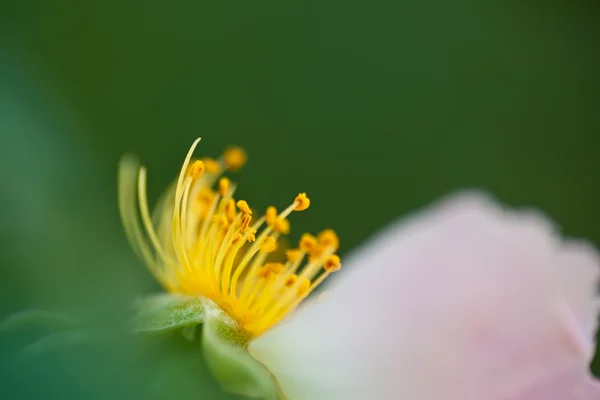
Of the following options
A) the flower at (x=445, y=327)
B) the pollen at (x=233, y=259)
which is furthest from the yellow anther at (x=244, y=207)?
the flower at (x=445, y=327)

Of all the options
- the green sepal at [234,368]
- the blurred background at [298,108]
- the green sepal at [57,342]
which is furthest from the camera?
the blurred background at [298,108]

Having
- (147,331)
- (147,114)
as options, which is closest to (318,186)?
(147,114)

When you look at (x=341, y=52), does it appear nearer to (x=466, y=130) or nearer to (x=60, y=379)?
(x=466, y=130)

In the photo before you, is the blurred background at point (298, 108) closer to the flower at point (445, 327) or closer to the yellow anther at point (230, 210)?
the yellow anther at point (230, 210)

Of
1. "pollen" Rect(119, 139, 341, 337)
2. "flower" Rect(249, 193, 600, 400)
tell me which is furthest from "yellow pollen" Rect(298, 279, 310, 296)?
"flower" Rect(249, 193, 600, 400)

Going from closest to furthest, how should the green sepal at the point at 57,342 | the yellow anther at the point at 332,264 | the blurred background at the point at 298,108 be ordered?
the green sepal at the point at 57,342
the yellow anther at the point at 332,264
the blurred background at the point at 298,108

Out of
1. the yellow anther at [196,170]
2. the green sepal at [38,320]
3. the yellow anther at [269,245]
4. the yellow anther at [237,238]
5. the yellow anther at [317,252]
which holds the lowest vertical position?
the yellow anther at [317,252]
